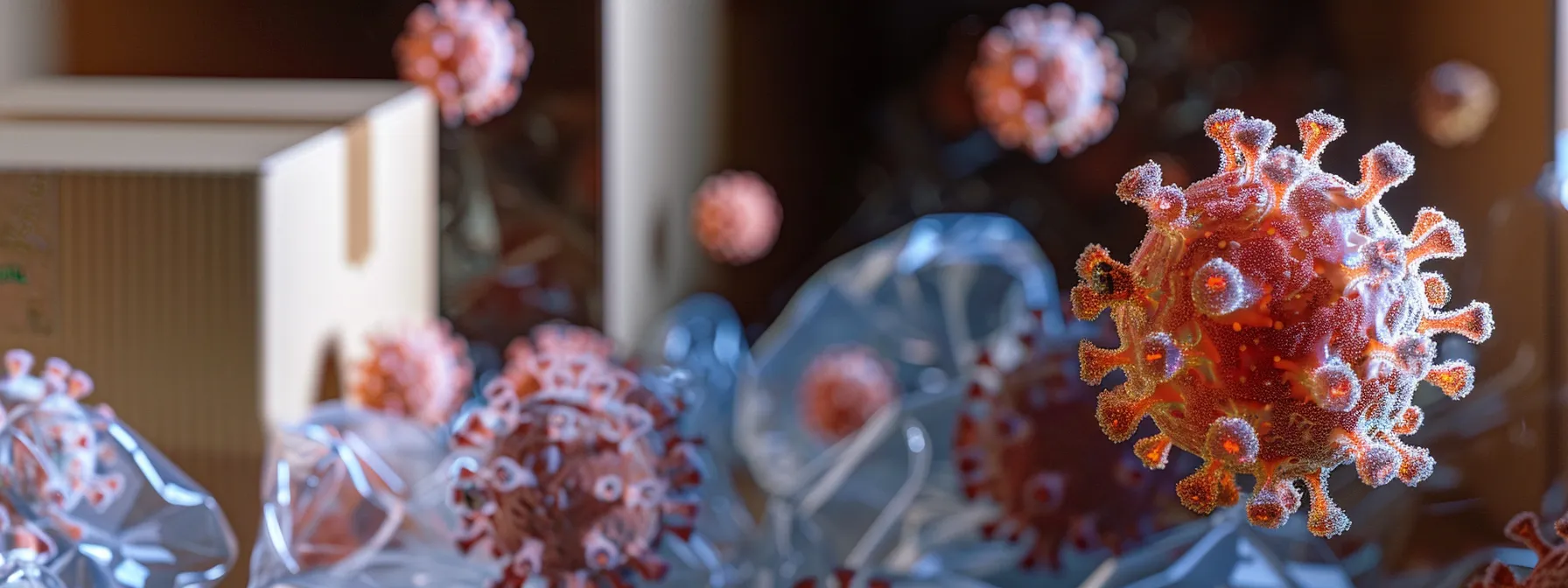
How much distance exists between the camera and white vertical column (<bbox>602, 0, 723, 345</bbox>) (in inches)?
61.5

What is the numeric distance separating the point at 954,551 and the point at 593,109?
841 millimetres

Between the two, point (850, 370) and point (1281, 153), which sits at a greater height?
point (1281, 153)

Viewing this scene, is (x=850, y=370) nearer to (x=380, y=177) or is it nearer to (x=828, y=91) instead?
(x=380, y=177)

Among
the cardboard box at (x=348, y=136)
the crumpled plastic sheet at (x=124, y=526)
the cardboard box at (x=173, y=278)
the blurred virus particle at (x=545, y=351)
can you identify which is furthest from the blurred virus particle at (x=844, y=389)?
the crumpled plastic sheet at (x=124, y=526)

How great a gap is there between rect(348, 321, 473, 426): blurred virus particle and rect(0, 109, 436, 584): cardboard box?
14 centimetres

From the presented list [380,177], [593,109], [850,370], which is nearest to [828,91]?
[593,109]

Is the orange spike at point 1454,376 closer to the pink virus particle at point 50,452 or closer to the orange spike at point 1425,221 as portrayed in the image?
the orange spike at point 1425,221

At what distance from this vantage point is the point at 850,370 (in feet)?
4.39

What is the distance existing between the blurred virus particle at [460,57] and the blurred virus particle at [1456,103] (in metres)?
1.13

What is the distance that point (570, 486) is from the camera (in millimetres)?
Result: 792

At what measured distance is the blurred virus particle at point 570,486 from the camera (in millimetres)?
783

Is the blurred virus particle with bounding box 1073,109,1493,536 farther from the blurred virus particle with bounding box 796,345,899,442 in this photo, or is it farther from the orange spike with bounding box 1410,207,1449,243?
the blurred virus particle with bounding box 796,345,899,442

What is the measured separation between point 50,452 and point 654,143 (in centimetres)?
105

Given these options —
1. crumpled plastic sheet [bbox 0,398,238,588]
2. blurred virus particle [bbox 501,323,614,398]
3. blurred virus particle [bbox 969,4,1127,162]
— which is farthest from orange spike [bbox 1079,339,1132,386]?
blurred virus particle [bbox 969,4,1127,162]
